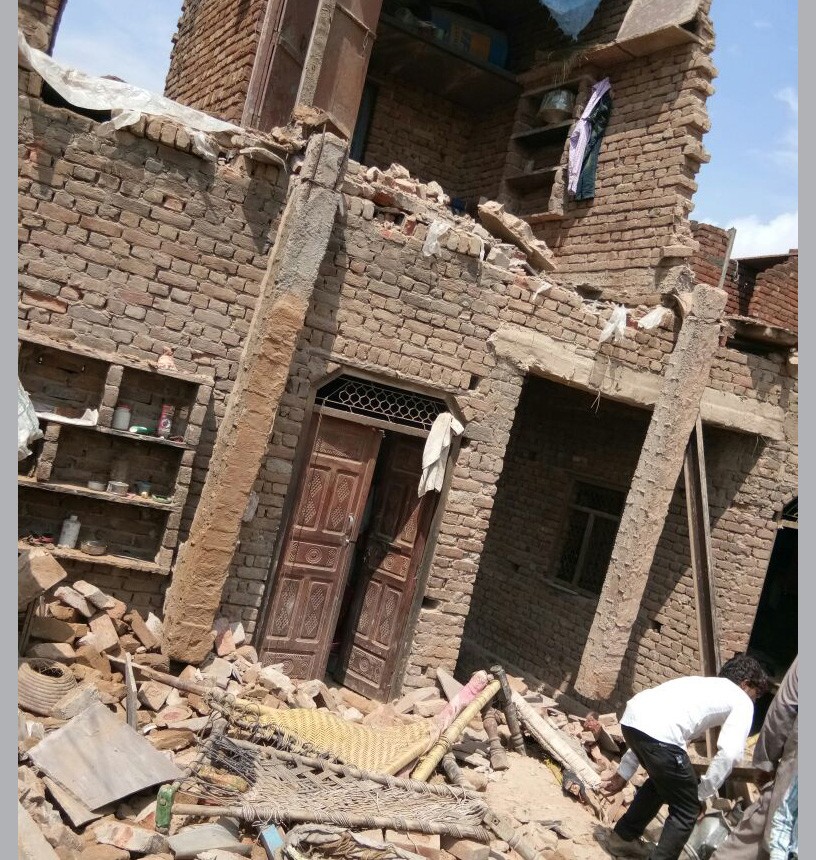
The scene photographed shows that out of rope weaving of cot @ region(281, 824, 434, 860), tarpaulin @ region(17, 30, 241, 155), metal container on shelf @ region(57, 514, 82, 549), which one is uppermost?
tarpaulin @ region(17, 30, 241, 155)

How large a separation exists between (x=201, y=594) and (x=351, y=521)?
5.07 ft

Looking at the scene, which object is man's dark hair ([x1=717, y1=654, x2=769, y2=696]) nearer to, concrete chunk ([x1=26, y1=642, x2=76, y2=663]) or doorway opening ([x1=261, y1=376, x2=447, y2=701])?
doorway opening ([x1=261, y1=376, x2=447, y2=701])

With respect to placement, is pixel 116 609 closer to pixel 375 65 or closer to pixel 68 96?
pixel 68 96

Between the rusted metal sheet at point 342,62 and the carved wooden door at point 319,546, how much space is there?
275 centimetres

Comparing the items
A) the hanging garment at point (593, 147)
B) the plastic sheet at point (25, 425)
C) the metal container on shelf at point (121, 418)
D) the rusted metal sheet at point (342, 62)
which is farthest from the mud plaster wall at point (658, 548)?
the plastic sheet at point (25, 425)

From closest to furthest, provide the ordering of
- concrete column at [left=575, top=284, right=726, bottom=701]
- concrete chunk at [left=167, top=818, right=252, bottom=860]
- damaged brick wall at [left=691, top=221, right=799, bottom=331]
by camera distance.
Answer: concrete chunk at [left=167, top=818, right=252, bottom=860], concrete column at [left=575, top=284, right=726, bottom=701], damaged brick wall at [left=691, top=221, right=799, bottom=331]

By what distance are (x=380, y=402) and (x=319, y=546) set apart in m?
1.33

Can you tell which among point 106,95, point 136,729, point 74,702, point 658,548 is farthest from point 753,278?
point 74,702

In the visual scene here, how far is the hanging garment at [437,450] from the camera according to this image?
658 cm

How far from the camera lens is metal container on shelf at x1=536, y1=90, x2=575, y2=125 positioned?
30.8 ft

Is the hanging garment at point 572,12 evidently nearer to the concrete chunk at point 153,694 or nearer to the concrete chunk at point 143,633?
the concrete chunk at point 143,633

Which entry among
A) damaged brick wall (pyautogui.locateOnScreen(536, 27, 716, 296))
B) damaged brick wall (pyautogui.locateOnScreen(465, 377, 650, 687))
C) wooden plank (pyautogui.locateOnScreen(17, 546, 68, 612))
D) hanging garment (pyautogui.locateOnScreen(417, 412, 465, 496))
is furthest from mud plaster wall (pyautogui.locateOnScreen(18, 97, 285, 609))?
damaged brick wall (pyautogui.locateOnScreen(465, 377, 650, 687))

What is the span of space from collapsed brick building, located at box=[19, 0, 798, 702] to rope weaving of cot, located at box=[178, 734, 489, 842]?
1132mm

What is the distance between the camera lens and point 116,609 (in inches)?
214
